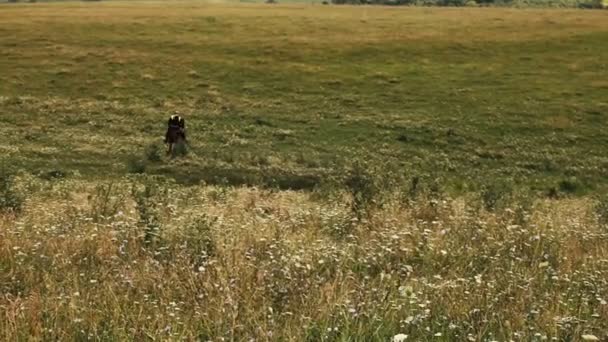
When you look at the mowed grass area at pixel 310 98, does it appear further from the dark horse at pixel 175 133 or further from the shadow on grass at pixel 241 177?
the dark horse at pixel 175 133

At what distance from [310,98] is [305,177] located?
52.4 feet

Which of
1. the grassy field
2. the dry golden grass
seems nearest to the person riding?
the grassy field

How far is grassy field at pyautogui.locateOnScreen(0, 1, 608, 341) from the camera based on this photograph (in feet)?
24.2

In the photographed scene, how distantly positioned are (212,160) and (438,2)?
396 ft

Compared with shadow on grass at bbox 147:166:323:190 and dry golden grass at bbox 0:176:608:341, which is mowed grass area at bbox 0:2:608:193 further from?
dry golden grass at bbox 0:176:608:341

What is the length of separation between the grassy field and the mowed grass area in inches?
8.7

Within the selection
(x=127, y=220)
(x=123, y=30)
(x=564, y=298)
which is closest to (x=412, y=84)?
(x=123, y=30)

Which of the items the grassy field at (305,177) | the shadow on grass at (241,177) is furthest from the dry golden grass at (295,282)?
the shadow on grass at (241,177)

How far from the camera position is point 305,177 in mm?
31188

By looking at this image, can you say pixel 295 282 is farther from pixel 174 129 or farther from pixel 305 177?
pixel 174 129

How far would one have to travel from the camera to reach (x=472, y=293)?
312 inches

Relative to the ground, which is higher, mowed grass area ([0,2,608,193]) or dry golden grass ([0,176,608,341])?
dry golden grass ([0,176,608,341])

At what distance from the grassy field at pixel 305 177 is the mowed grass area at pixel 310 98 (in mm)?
221

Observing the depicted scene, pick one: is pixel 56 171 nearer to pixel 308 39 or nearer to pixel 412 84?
pixel 412 84
